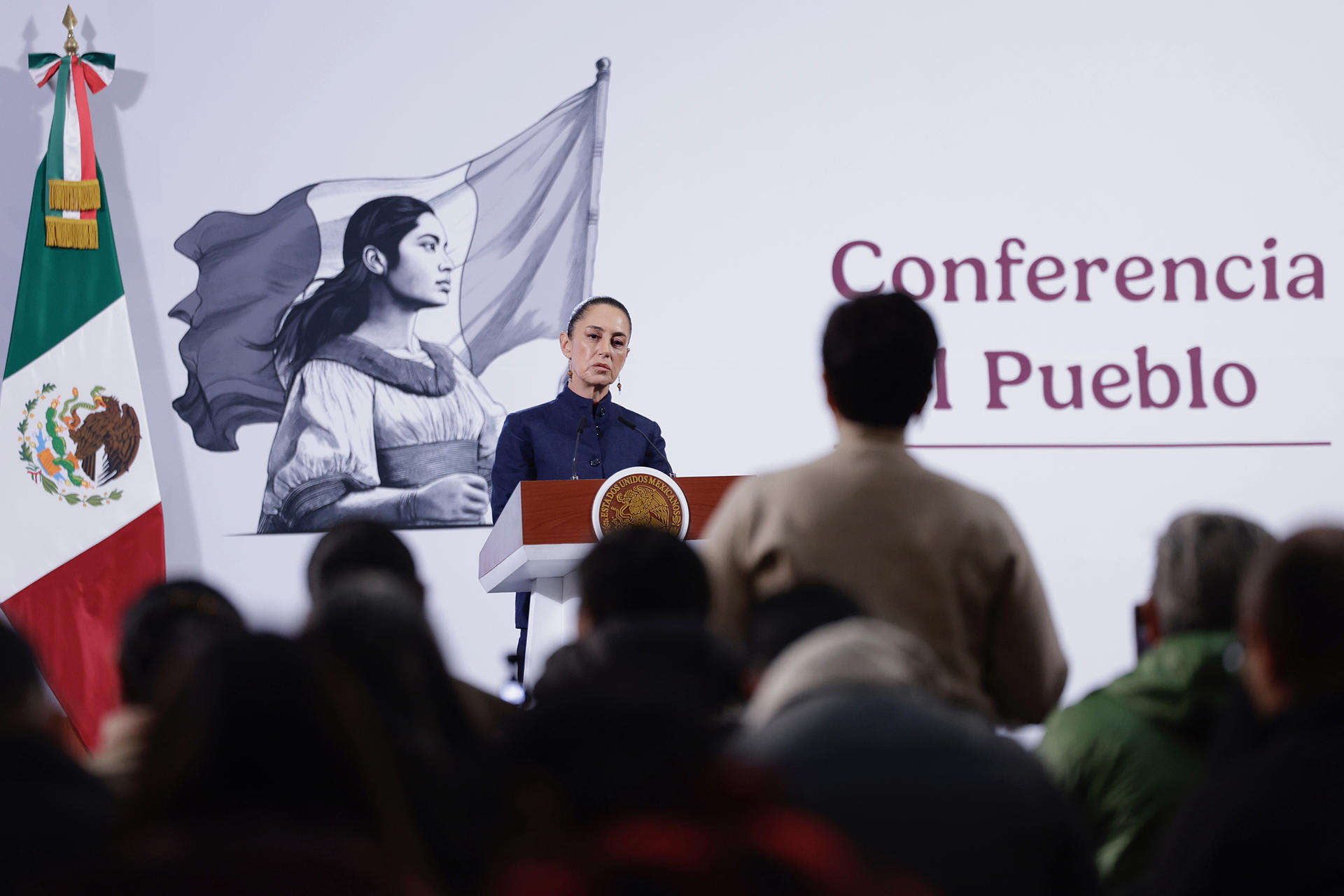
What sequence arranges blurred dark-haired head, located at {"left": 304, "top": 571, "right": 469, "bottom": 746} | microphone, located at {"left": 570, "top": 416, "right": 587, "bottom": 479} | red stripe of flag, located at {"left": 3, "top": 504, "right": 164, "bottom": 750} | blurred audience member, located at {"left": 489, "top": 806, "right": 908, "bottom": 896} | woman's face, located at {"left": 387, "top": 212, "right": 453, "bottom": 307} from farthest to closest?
1. woman's face, located at {"left": 387, "top": 212, "right": 453, "bottom": 307}
2. red stripe of flag, located at {"left": 3, "top": 504, "right": 164, "bottom": 750}
3. microphone, located at {"left": 570, "top": 416, "right": 587, "bottom": 479}
4. blurred dark-haired head, located at {"left": 304, "top": 571, "right": 469, "bottom": 746}
5. blurred audience member, located at {"left": 489, "top": 806, "right": 908, "bottom": 896}

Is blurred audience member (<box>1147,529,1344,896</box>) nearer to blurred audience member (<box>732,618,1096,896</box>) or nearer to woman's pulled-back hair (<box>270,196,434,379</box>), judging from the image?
blurred audience member (<box>732,618,1096,896</box>)

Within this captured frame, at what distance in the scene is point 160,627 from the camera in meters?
1.49

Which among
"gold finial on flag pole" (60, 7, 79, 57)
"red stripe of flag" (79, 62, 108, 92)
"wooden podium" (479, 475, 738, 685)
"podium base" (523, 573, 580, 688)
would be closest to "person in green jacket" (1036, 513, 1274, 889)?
"wooden podium" (479, 475, 738, 685)

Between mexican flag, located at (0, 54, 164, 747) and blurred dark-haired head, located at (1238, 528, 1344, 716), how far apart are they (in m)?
4.28

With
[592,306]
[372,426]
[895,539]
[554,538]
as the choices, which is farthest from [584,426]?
[895,539]

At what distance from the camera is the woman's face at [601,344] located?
4.09 meters

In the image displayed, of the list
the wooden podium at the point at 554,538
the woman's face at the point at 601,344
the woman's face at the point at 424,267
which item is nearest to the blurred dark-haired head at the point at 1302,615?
the wooden podium at the point at 554,538

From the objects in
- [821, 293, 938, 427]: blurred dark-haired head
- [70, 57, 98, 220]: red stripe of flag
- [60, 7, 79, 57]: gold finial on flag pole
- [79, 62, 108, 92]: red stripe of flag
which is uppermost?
[60, 7, 79, 57]: gold finial on flag pole

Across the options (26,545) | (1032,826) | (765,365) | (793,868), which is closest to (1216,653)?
(1032,826)

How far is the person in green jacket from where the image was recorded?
1666mm

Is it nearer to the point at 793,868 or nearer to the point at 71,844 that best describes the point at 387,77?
the point at 71,844

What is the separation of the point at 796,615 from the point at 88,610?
392 cm

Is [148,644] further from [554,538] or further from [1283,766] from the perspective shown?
[554,538]

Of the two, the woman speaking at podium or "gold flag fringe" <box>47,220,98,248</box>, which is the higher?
"gold flag fringe" <box>47,220,98,248</box>
